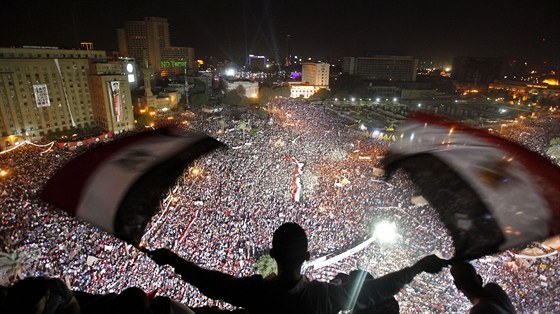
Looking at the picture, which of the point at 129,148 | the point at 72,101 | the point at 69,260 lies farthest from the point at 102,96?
the point at 129,148

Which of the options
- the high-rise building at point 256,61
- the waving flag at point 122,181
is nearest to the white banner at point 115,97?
the waving flag at point 122,181

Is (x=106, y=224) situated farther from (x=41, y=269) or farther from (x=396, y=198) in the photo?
(x=396, y=198)

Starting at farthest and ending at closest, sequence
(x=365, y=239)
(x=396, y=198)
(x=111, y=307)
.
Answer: (x=396, y=198)
(x=365, y=239)
(x=111, y=307)

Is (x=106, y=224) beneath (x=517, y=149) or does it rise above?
beneath

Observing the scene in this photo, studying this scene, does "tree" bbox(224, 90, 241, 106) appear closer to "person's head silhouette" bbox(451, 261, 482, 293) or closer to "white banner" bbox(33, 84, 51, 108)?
"white banner" bbox(33, 84, 51, 108)

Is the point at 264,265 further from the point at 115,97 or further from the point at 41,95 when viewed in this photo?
the point at 41,95

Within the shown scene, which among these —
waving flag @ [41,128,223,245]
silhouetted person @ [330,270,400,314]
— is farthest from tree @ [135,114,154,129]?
silhouetted person @ [330,270,400,314]
